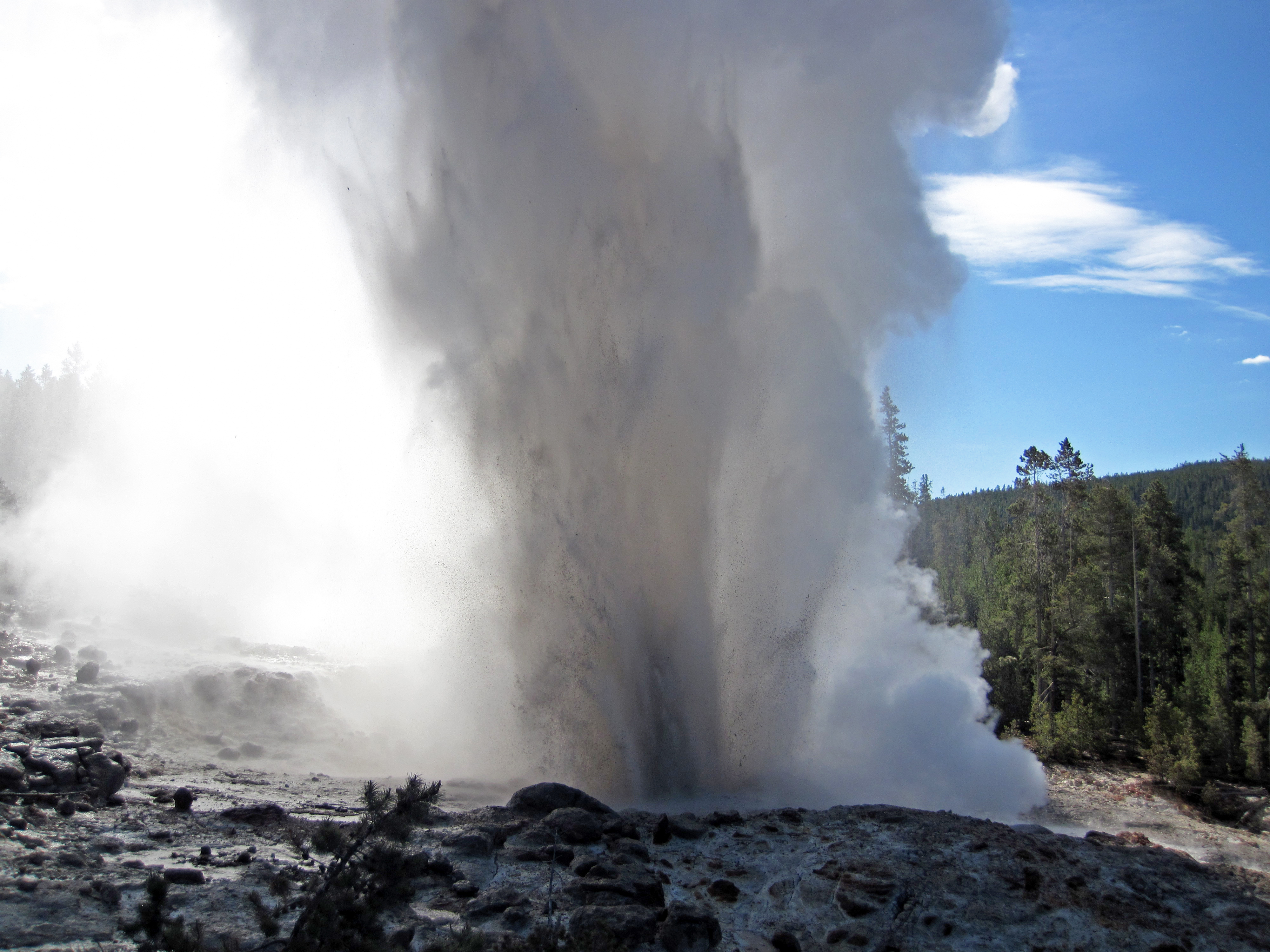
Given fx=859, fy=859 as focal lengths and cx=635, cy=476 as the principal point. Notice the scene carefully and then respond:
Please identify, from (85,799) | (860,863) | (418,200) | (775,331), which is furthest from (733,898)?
(418,200)

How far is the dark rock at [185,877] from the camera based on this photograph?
752cm

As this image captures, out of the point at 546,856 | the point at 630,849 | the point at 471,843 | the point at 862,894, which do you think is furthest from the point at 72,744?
the point at 862,894

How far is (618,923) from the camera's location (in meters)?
7.42

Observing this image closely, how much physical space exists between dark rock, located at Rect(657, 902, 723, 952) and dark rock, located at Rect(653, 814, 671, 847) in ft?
7.47

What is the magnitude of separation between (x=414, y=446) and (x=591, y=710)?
669 cm

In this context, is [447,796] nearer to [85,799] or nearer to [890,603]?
[85,799]

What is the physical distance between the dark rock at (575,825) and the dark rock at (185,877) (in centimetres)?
373

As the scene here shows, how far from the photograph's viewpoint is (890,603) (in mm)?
22734

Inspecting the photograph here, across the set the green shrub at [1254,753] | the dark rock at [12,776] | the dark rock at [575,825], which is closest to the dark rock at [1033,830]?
the dark rock at [575,825]

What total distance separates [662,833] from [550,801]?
5.02ft

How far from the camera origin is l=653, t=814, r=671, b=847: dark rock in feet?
33.5

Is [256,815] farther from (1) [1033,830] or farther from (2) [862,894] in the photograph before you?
(1) [1033,830]

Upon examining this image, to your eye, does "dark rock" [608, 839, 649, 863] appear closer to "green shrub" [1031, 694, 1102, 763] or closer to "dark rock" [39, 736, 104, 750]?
"dark rock" [39, 736, 104, 750]

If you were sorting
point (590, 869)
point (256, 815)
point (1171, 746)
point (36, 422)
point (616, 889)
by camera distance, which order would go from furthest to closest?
point (36, 422) → point (1171, 746) → point (256, 815) → point (590, 869) → point (616, 889)
